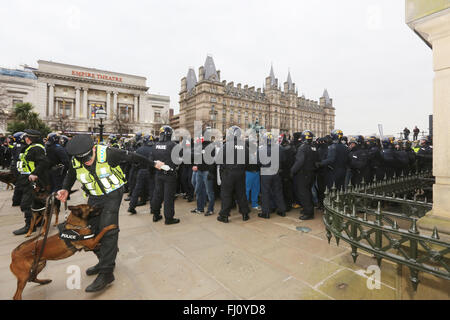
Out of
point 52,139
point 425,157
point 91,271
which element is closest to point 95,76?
point 52,139

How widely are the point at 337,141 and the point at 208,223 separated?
4.27 meters

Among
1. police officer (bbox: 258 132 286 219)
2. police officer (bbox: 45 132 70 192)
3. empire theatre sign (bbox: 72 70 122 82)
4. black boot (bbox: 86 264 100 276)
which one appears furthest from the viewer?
empire theatre sign (bbox: 72 70 122 82)

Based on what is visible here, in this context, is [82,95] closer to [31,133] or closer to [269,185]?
[31,133]

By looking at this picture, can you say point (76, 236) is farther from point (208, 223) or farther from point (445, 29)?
point (445, 29)

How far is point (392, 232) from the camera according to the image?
239 cm

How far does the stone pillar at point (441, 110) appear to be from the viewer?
8.87 ft

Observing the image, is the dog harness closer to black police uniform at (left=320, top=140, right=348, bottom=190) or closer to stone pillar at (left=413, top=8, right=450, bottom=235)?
stone pillar at (left=413, top=8, right=450, bottom=235)

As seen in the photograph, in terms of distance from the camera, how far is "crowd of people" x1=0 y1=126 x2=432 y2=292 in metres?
2.91

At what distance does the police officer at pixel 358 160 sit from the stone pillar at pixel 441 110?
337 cm

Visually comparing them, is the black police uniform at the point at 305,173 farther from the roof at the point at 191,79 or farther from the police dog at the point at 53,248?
the roof at the point at 191,79

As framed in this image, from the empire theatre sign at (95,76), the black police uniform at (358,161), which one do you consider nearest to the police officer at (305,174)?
the black police uniform at (358,161)

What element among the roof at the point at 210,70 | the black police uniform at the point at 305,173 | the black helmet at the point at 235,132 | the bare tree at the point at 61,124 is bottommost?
the black police uniform at the point at 305,173

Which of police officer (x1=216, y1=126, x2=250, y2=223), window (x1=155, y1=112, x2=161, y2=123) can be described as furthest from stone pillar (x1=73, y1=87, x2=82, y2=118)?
police officer (x1=216, y1=126, x2=250, y2=223)

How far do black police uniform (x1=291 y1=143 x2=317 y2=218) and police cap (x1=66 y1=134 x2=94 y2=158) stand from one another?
4303 millimetres
